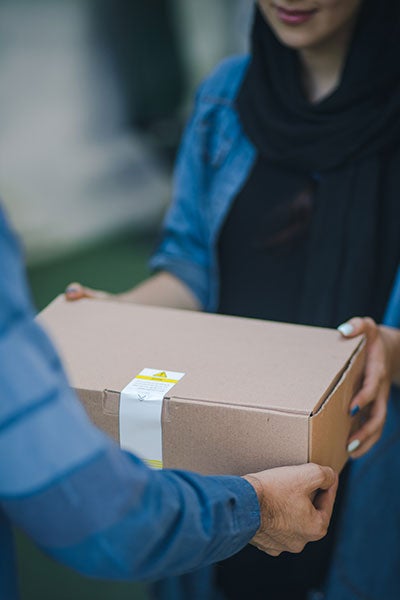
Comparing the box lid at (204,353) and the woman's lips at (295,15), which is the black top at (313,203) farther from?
the box lid at (204,353)

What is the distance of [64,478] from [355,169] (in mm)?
851

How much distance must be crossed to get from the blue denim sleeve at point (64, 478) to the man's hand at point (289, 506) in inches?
7.2

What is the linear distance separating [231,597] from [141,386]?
2.26 feet

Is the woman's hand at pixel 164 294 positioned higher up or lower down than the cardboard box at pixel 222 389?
lower down

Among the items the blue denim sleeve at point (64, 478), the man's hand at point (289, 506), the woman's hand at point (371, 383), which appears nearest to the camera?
the blue denim sleeve at point (64, 478)

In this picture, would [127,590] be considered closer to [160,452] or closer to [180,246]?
[180,246]

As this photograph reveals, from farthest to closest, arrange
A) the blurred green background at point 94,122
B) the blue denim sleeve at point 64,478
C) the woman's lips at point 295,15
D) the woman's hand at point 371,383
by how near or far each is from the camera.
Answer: the blurred green background at point 94,122
the woman's lips at point 295,15
the woman's hand at point 371,383
the blue denim sleeve at point 64,478

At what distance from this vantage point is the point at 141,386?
986 millimetres

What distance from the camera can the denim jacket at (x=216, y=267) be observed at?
1383mm

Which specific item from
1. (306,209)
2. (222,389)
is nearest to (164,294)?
(306,209)

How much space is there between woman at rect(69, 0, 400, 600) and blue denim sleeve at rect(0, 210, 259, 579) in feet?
1.93

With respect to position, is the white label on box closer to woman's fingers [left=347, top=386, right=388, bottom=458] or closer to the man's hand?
the man's hand

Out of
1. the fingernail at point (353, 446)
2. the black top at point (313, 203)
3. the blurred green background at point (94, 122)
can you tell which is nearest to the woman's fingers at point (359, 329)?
the fingernail at point (353, 446)

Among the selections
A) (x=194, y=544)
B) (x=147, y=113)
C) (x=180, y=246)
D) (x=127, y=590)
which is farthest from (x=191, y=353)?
(x=147, y=113)
